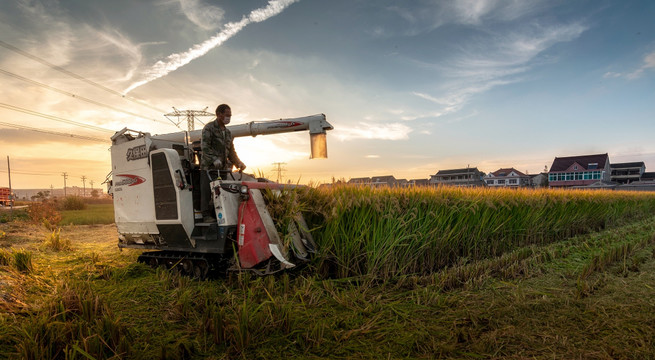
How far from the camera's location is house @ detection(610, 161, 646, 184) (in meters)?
Result: 63.4

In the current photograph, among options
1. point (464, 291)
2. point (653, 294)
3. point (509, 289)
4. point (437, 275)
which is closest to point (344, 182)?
point (437, 275)

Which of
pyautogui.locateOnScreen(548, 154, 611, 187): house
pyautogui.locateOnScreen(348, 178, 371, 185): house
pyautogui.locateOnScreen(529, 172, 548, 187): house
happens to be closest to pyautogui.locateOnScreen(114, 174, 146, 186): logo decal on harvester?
pyautogui.locateOnScreen(348, 178, 371, 185): house

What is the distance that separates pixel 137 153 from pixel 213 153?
149cm

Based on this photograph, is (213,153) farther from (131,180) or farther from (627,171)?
(627,171)

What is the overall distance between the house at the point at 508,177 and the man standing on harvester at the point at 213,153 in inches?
2364

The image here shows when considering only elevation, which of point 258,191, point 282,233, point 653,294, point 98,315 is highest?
point 258,191

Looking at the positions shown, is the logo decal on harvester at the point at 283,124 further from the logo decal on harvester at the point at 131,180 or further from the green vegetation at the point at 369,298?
the green vegetation at the point at 369,298

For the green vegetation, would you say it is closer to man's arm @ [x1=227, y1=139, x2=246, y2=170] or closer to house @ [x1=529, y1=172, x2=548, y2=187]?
man's arm @ [x1=227, y1=139, x2=246, y2=170]

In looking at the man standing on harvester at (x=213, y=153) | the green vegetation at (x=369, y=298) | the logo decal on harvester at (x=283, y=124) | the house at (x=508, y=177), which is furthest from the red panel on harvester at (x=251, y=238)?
the house at (x=508, y=177)

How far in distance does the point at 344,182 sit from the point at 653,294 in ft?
14.0

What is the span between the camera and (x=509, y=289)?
15.5 ft

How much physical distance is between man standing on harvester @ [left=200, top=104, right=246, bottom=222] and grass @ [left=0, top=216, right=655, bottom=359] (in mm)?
1283

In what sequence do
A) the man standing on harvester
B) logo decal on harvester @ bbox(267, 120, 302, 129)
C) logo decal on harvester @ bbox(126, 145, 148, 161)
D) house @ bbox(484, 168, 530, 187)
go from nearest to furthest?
the man standing on harvester
logo decal on harvester @ bbox(126, 145, 148, 161)
logo decal on harvester @ bbox(267, 120, 302, 129)
house @ bbox(484, 168, 530, 187)

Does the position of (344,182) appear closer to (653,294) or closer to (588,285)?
(588,285)
